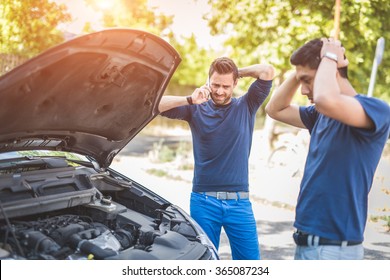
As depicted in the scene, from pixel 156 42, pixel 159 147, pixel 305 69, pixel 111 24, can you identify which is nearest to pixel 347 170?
pixel 305 69

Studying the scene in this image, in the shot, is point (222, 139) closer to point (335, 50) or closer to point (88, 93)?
point (88, 93)

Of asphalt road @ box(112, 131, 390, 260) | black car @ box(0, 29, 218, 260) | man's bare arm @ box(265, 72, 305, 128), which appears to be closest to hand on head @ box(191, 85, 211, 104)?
black car @ box(0, 29, 218, 260)

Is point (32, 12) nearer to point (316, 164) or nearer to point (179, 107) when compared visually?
point (179, 107)

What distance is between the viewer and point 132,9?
4.52m

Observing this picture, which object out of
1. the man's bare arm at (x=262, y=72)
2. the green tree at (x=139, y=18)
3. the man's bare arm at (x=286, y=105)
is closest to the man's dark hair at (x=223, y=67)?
the man's bare arm at (x=262, y=72)

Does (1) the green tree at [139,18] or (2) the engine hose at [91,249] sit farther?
(1) the green tree at [139,18]

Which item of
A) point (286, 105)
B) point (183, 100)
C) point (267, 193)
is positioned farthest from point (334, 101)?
point (267, 193)

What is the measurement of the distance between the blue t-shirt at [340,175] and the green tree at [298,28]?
2.96m

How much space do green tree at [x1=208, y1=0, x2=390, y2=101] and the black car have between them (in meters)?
2.59

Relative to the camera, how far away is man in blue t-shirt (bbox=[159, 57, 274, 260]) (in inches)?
105

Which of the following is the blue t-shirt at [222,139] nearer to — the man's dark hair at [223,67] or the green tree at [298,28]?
the man's dark hair at [223,67]

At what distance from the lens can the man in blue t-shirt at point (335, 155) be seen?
1.76 metres

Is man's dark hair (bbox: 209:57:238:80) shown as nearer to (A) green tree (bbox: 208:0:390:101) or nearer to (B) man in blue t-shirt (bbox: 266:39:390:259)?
(B) man in blue t-shirt (bbox: 266:39:390:259)
